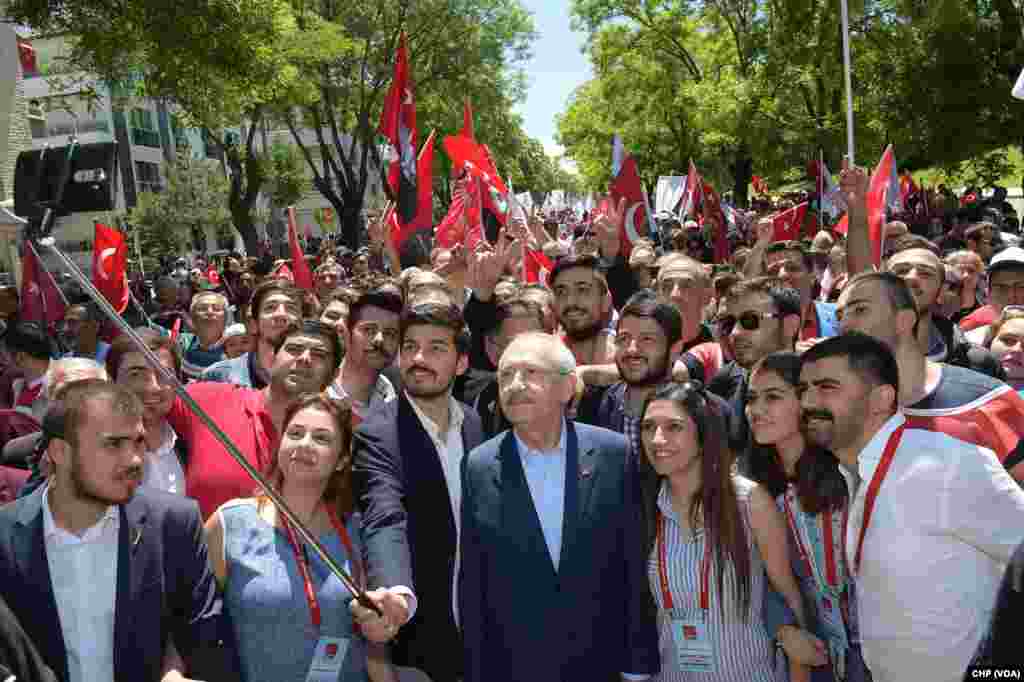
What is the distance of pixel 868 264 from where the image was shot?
5395 mm

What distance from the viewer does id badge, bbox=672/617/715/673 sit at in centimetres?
306

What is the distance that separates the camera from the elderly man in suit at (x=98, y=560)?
103 inches

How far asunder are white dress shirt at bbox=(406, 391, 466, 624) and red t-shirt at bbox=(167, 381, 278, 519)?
24.4 inches

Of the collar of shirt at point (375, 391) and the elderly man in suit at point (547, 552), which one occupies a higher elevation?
the collar of shirt at point (375, 391)

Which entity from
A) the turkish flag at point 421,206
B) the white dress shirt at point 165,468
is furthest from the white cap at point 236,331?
the turkish flag at point 421,206

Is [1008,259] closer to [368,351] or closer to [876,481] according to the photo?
[876,481]

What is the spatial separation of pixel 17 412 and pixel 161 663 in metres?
2.69

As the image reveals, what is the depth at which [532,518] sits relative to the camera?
2938 mm

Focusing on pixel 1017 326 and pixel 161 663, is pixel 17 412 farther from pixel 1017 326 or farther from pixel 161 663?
pixel 1017 326

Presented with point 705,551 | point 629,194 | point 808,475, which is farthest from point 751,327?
point 629,194

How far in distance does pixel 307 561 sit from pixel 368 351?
140cm

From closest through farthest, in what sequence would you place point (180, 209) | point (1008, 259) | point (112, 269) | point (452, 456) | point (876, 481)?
point (876, 481) → point (452, 456) → point (1008, 259) → point (112, 269) → point (180, 209)

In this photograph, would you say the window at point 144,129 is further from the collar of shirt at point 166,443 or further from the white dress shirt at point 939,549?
the white dress shirt at point 939,549

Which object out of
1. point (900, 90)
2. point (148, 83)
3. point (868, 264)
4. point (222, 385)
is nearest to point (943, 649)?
point (222, 385)
